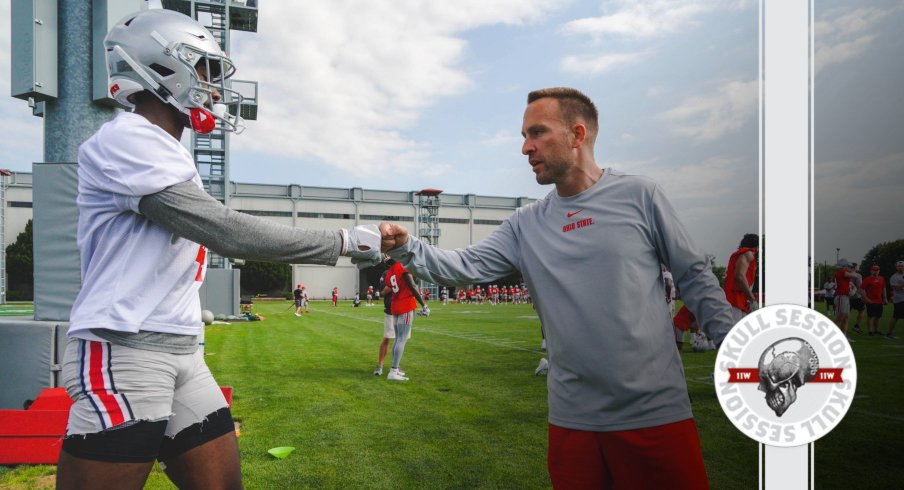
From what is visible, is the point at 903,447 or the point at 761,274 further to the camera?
the point at 903,447

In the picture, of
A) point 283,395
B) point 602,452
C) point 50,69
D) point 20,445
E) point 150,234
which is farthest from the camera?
point 283,395

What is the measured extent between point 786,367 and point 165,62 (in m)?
2.82

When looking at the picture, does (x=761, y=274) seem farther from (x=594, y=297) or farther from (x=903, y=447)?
(x=903, y=447)

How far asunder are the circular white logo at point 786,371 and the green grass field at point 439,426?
283 centimetres

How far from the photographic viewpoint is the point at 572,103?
2742 mm

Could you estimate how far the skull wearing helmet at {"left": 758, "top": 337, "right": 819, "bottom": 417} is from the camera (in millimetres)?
2336

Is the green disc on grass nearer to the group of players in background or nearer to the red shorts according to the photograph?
the red shorts

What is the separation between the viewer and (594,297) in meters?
2.44

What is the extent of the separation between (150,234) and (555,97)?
72.0 inches

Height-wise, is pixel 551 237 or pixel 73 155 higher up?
pixel 73 155

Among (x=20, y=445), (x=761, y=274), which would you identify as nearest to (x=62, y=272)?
(x=20, y=445)

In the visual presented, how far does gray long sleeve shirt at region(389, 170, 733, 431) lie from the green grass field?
2.83 metres

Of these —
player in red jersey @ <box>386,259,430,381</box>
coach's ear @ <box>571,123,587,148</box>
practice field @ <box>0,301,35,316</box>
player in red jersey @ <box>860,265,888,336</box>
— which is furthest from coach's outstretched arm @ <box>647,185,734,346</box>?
practice field @ <box>0,301,35,316</box>

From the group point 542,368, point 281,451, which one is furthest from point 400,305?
point 281,451
